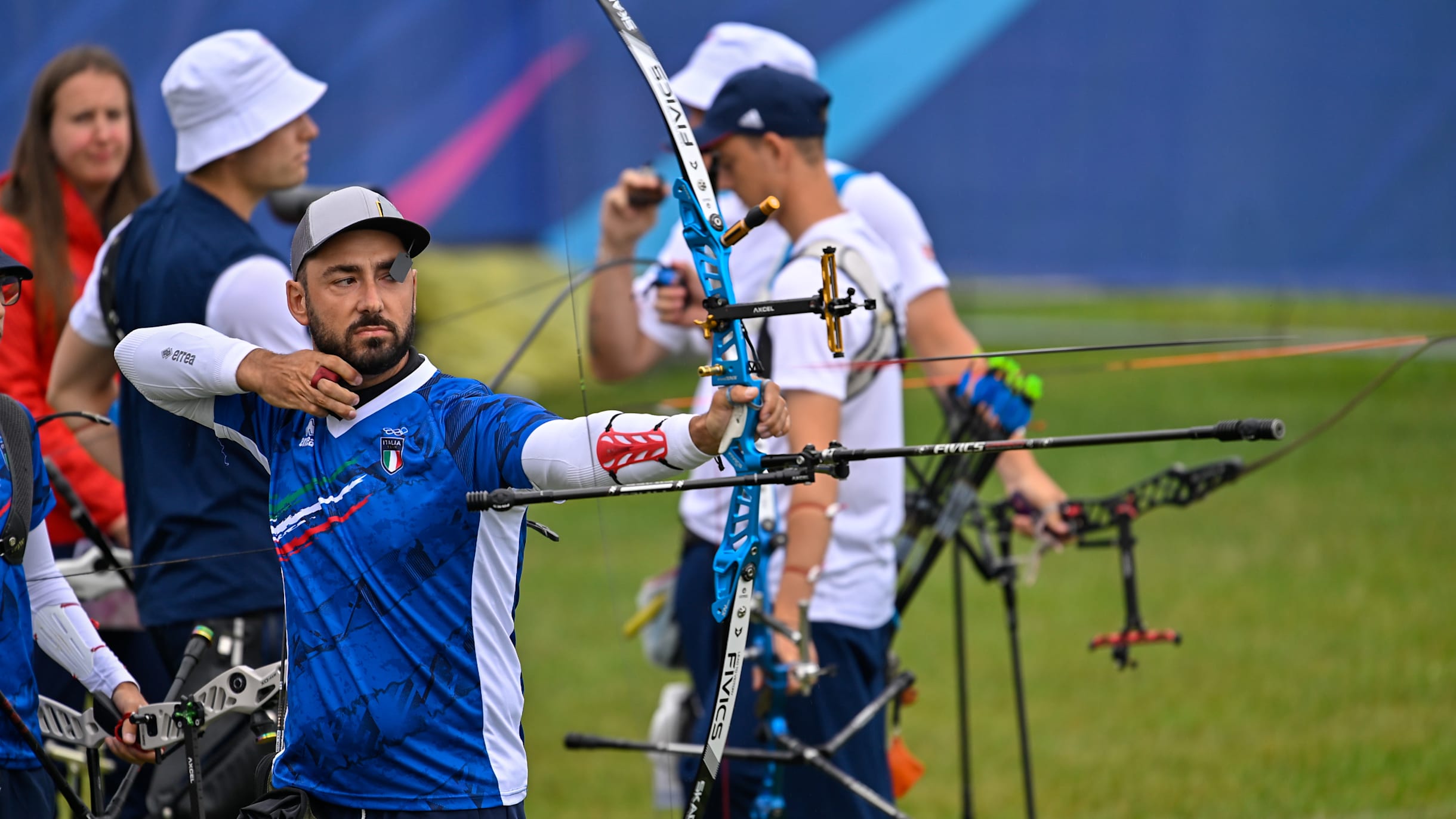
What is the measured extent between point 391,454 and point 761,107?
1.55m

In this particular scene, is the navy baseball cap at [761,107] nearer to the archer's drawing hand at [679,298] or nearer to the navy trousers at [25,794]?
the archer's drawing hand at [679,298]

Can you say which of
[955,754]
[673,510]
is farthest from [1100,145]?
[955,754]

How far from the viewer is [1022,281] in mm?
14938

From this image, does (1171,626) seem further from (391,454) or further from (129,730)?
(391,454)

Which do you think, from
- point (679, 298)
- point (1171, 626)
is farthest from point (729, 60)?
point (1171, 626)

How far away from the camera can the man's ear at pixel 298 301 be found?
246 centimetres

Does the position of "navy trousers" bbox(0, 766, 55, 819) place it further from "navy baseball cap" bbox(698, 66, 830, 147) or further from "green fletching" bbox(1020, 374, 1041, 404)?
"green fletching" bbox(1020, 374, 1041, 404)

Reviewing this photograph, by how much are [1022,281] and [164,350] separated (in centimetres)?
1293

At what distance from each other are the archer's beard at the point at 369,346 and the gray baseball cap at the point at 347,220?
0.09 metres

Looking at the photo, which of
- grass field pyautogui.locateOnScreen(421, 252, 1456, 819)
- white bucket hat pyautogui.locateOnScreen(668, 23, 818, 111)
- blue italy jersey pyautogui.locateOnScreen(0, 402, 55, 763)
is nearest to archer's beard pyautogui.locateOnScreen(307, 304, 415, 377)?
grass field pyautogui.locateOnScreen(421, 252, 1456, 819)

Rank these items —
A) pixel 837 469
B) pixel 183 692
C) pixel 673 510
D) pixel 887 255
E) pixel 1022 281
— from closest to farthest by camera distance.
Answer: pixel 837 469 → pixel 183 692 → pixel 887 255 → pixel 673 510 → pixel 1022 281

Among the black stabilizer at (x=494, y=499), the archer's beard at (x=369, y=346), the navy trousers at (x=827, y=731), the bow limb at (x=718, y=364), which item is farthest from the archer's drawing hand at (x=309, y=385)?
the navy trousers at (x=827, y=731)

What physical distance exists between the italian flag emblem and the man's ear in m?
0.25

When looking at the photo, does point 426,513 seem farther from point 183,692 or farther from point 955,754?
point 955,754
